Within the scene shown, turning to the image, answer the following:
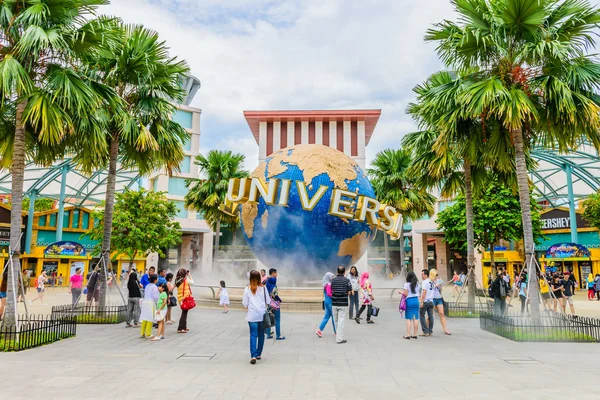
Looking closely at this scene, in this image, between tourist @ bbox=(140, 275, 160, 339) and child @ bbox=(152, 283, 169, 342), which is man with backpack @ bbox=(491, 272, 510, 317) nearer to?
child @ bbox=(152, 283, 169, 342)

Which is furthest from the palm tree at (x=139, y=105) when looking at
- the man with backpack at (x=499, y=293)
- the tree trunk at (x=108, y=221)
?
the man with backpack at (x=499, y=293)

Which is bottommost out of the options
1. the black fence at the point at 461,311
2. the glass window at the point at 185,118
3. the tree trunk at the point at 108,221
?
the black fence at the point at 461,311

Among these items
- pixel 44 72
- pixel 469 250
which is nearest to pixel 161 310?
pixel 44 72

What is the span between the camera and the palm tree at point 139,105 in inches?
485

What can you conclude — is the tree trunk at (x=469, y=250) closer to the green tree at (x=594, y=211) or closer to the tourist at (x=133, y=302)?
the tourist at (x=133, y=302)

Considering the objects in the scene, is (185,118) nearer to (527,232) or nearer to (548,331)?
(527,232)

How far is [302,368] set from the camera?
6.95 meters

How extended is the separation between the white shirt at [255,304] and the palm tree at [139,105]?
22.1ft

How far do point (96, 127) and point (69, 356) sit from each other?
16.7 ft

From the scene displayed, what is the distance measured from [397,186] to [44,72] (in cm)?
2240

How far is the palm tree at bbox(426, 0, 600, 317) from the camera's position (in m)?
9.92

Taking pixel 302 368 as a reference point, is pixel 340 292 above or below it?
above

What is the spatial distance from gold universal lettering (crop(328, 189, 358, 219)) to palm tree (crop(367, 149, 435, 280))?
41.6ft

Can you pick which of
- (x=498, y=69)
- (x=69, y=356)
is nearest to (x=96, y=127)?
(x=69, y=356)
